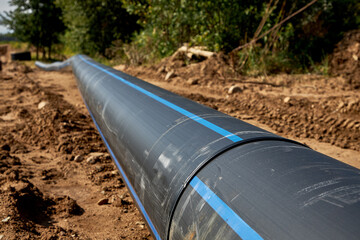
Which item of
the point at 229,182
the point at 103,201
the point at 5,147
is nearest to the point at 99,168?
the point at 103,201

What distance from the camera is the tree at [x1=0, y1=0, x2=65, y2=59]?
69.3 ft

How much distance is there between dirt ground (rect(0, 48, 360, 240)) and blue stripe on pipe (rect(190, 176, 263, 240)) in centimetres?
110

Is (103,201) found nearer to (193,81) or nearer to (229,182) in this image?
(229,182)

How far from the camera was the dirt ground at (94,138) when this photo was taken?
2.32 meters

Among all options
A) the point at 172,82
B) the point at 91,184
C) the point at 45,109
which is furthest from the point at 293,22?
the point at 91,184

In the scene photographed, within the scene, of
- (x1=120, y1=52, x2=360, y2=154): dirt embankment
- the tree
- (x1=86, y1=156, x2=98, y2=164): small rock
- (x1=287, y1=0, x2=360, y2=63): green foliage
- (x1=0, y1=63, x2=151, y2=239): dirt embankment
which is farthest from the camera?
the tree

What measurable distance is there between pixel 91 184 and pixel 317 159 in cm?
243

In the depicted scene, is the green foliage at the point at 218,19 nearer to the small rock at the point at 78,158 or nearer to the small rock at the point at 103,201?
the small rock at the point at 78,158

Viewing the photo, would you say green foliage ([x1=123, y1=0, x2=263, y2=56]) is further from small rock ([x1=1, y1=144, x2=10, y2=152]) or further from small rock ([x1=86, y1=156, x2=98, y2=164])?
small rock ([x1=1, y1=144, x2=10, y2=152])

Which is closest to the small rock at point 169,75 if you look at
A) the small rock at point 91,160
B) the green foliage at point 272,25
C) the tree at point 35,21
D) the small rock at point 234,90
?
the green foliage at point 272,25

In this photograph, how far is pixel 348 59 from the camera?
681 centimetres

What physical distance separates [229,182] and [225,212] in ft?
0.50

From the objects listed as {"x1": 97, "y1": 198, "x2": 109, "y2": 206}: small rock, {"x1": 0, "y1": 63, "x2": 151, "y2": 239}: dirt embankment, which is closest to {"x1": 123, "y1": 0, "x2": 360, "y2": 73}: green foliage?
{"x1": 0, "y1": 63, "x2": 151, "y2": 239}: dirt embankment

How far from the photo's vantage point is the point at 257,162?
1.33 meters
